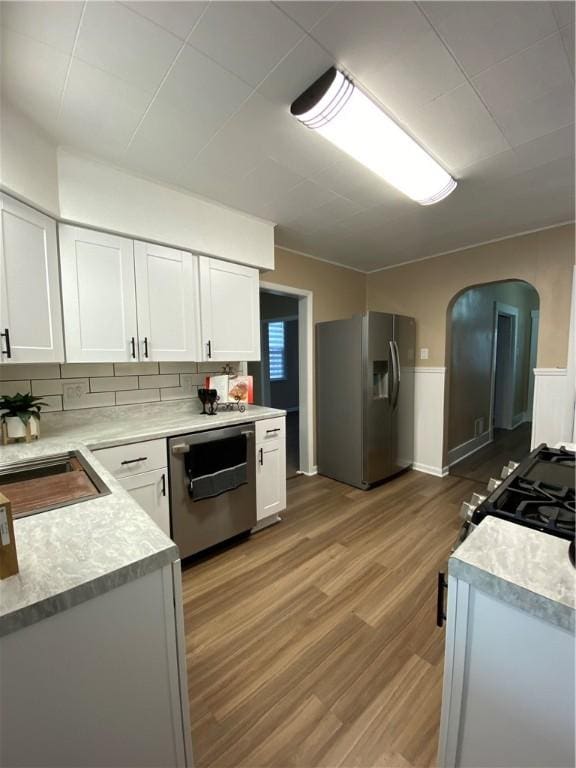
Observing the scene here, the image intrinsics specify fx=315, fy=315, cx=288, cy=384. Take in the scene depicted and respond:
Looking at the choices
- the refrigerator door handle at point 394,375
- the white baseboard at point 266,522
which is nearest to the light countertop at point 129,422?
the white baseboard at point 266,522

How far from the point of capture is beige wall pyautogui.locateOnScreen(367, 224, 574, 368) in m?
2.71

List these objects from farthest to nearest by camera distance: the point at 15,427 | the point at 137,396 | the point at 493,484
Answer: the point at 137,396 → the point at 15,427 → the point at 493,484

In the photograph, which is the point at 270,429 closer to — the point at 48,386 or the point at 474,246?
the point at 48,386

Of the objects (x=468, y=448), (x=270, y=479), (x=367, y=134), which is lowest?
(x=468, y=448)

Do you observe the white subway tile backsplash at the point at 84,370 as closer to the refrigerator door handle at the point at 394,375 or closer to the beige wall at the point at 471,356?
the refrigerator door handle at the point at 394,375

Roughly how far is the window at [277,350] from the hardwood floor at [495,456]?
3904 mm

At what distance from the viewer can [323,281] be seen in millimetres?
3543

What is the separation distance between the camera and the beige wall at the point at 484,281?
2.71 meters

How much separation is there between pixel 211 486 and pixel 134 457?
51 cm

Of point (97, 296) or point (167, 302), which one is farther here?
point (167, 302)

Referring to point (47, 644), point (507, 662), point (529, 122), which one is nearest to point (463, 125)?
point (529, 122)

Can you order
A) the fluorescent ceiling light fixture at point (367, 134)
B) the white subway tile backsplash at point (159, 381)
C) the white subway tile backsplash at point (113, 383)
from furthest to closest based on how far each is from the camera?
the white subway tile backsplash at point (159, 381) → the white subway tile backsplash at point (113, 383) → the fluorescent ceiling light fixture at point (367, 134)

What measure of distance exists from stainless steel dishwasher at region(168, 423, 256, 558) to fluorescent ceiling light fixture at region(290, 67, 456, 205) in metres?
1.72

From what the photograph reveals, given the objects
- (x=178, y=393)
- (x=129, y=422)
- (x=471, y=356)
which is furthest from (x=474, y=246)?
(x=129, y=422)
